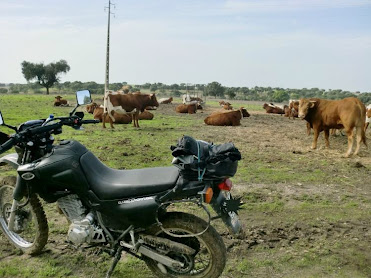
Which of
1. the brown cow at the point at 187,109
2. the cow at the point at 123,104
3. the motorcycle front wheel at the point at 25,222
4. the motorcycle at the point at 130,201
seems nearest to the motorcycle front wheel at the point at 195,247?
the motorcycle at the point at 130,201

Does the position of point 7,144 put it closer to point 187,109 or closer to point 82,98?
point 82,98

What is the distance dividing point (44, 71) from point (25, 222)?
219ft

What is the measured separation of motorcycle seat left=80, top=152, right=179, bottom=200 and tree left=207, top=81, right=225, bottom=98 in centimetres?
5795

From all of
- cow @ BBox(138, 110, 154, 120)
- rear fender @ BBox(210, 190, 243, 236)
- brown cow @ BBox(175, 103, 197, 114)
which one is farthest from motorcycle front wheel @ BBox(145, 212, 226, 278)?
brown cow @ BBox(175, 103, 197, 114)

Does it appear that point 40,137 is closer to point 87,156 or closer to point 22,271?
point 87,156

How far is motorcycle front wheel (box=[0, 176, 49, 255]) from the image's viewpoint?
13.0 ft

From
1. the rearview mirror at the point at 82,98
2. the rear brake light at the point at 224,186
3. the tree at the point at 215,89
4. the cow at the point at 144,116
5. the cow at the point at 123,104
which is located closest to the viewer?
the rear brake light at the point at 224,186

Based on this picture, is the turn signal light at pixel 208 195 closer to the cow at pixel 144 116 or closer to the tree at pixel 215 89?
the cow at pixel 144 116

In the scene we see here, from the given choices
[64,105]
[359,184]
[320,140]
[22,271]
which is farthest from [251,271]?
[64,105]

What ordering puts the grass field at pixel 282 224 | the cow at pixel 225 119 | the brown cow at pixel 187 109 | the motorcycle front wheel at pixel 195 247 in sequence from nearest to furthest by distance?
the motorcycle front wheel at pixel 195 247, the grass field at pixel 282 224, the cow at pixel 225 119, the brown cow at pixel 187 109

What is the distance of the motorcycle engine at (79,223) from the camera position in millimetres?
3389

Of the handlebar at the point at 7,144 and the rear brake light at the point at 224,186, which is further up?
the handlebar at the point at 7,144

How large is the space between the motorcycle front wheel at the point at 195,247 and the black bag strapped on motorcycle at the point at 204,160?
1.50ft

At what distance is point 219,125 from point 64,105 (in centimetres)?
1653
